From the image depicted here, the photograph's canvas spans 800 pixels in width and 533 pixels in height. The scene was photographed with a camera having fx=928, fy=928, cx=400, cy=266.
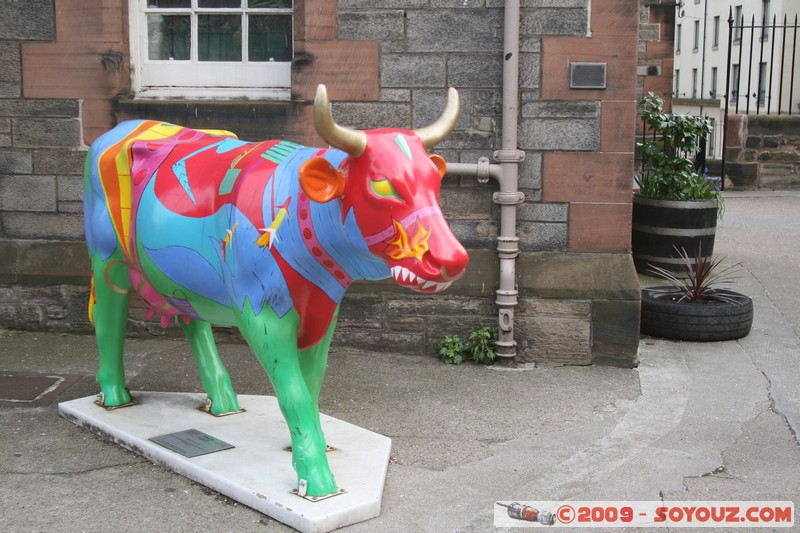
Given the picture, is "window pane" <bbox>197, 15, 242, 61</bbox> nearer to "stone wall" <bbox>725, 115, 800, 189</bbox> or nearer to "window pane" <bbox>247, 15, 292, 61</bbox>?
"window pane" <bbox>247, 15, 292, 61</bbox>

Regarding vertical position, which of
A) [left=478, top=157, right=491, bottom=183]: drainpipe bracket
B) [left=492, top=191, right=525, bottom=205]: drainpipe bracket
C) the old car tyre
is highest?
[left=478, top=157, right=491, bottom=183]: drainpipe bracket

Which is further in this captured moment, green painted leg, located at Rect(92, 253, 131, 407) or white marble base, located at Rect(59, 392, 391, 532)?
green painted leg, located at Rect(92, 253, 131, 407)

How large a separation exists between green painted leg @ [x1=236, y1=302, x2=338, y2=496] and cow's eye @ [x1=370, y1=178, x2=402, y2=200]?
0.78m

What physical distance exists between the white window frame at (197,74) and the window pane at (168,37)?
4 cm

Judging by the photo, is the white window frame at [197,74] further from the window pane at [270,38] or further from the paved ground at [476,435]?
the paved ground at [476,435]

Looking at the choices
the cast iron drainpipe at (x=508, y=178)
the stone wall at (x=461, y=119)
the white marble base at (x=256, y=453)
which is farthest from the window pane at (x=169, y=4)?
the white marble base at (x=256, y=453)

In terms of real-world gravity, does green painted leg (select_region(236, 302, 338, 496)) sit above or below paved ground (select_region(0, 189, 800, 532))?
above

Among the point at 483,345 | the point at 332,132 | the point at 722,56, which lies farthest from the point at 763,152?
the point at 722,56

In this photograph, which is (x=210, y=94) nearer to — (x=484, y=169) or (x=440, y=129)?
(x=484, y=169)

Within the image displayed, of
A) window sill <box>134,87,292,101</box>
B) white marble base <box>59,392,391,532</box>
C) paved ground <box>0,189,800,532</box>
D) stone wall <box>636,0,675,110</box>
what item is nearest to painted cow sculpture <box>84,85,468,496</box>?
white marble base <box>59,392,391,532</box>

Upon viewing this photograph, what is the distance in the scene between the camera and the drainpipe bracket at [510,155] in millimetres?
6363

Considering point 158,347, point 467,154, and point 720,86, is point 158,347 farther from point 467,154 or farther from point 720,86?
point 720,86

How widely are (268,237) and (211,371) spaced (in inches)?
57.1

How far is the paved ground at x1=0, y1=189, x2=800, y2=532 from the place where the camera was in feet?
13.7
